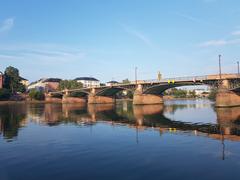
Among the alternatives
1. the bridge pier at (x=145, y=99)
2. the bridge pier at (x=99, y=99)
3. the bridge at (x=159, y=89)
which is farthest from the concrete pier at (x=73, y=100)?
the bridge pier at (x=145, y=99)

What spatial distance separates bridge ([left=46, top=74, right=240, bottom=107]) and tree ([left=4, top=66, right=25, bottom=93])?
109 ft

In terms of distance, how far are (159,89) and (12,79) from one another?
4060 inches

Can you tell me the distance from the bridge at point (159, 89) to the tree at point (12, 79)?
33.3m

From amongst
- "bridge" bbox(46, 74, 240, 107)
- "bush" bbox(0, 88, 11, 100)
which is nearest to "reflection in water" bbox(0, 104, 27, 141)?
"bridge" bbox(46, 74, 240, 107)

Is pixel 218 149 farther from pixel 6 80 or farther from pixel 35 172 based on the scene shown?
pixel 6 80

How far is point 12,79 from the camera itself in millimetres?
161000

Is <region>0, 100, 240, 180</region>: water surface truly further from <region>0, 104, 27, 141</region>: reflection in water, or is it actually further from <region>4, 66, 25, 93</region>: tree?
<region>4, 66, 25, 93</region>: tree

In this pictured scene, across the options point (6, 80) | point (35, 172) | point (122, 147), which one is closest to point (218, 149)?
point (122, 147)

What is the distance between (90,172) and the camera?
14.2 meters

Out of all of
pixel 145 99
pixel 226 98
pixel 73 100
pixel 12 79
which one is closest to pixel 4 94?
pixel 12 79

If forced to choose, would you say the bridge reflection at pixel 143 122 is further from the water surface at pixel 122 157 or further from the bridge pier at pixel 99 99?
the bridge pier at pixel 99 99

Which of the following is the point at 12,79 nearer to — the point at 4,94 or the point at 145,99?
the point at 4,94

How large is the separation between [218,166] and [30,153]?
41.3 feet

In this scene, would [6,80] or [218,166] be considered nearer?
[218,166]
